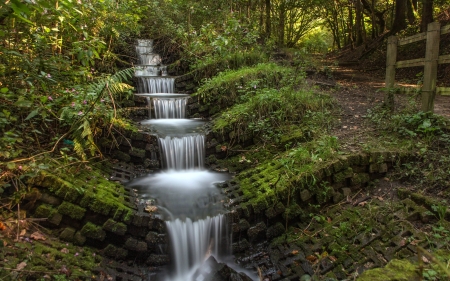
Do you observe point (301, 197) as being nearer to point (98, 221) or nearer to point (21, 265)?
point (98, 221)

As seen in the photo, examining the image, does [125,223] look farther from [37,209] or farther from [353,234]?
[353,234]

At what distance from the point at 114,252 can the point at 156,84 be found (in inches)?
227

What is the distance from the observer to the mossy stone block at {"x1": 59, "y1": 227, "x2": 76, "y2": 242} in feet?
12.4

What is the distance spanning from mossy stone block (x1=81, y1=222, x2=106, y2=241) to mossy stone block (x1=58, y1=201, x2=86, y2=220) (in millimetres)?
145

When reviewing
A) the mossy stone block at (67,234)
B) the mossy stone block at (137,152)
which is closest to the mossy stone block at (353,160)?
the mossy stone block at (137,152)

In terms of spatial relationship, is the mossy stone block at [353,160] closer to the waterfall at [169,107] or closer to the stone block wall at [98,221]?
the stone block wall at [98,221]

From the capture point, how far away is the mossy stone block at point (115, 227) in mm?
4016

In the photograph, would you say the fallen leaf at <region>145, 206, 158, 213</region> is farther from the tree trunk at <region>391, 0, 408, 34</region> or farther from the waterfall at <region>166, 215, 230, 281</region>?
the tree trunk at <region>391, 0, 408, 34</region>

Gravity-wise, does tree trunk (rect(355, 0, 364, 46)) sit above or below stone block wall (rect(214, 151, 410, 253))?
above

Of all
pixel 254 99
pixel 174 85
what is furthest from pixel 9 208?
pixel 174 85

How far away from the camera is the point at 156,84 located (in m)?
8.86

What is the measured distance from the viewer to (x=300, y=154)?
4.86 m

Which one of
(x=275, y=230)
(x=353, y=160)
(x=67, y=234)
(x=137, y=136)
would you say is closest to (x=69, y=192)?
(x=67, y=234)

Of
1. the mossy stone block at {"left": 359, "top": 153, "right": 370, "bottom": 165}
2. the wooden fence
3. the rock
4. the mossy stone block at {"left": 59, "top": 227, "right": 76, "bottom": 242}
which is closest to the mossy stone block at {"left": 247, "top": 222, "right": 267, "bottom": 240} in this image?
the rock
